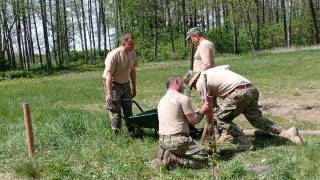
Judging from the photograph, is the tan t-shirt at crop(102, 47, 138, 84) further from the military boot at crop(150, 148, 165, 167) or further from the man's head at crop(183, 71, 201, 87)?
the military boot at crop(150, 148, 165, 167)

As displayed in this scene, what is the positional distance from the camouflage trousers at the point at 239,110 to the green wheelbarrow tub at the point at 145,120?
111 centimetres

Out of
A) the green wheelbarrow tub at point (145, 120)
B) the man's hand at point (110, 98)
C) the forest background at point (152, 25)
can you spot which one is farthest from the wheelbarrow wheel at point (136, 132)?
the forest background at point (152, 25)

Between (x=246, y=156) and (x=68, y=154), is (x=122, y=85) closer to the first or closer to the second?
(x=68, y=154)

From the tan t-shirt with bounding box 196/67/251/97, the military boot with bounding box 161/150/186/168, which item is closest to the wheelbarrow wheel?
the tan t-shirt with bounding box 196/67/251/97

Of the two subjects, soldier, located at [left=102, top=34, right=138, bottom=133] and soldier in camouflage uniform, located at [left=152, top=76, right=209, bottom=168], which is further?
soldier, located at [left=102, top=34, right=138, bottom=133]

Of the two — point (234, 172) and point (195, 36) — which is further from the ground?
point (195, 36)

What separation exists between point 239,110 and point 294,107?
5.09 meters

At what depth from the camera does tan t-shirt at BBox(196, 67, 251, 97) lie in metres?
8.99

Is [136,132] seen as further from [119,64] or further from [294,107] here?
[294,107]

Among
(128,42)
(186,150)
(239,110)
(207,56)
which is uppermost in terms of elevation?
(128,42)

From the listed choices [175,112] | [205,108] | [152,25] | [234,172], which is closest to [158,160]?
[175,112]

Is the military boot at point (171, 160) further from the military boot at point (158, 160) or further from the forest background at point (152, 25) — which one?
the forest background at point (152, 25)

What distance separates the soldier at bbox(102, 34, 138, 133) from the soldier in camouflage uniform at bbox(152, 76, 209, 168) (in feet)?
7.37

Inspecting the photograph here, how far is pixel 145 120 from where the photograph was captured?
9898mm
